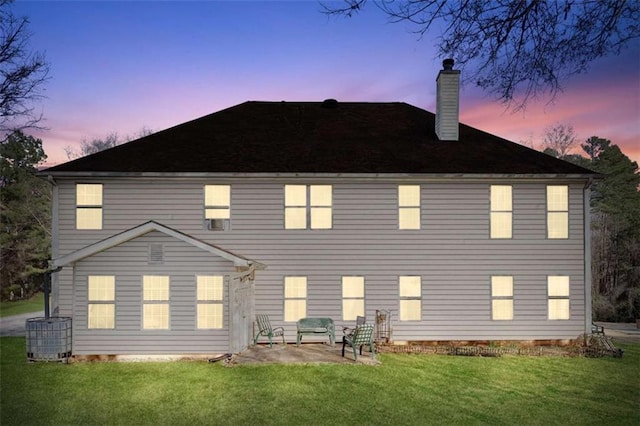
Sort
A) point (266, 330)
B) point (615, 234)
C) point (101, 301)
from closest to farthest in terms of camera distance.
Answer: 1. point (101, 301)
2. point (266, 330)
3. point (615, 234)

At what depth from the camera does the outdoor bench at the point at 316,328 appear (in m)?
14.7

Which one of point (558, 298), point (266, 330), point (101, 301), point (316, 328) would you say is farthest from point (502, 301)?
point (101, 301)

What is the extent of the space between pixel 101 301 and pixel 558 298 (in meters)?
15.2

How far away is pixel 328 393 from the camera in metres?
10.5

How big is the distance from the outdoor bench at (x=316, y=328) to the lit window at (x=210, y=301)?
2.63 m

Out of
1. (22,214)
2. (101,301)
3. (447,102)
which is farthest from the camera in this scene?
(22,214)

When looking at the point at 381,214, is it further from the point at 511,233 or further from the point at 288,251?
the point at 511,233

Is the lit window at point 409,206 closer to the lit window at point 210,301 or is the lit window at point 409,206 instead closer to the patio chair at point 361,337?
the patio chair at point 361,337

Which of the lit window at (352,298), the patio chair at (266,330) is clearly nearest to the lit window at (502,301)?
the lit window at (352,298)

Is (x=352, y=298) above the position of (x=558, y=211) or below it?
below

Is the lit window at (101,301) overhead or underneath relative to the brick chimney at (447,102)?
underneath

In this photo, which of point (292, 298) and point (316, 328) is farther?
point (292, 298)

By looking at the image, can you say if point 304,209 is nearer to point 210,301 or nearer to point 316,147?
point 316,147

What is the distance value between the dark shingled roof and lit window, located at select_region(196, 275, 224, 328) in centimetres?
402
